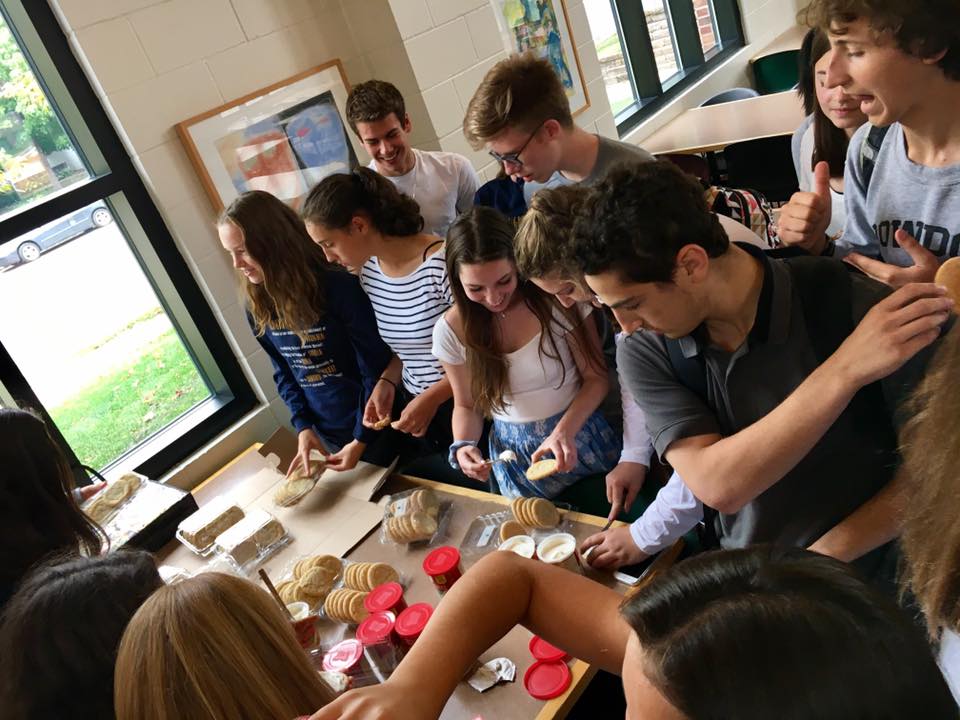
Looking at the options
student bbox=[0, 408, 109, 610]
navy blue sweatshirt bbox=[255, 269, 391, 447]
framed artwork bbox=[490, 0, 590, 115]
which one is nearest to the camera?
student bbox=[0, 408, 109, 610]

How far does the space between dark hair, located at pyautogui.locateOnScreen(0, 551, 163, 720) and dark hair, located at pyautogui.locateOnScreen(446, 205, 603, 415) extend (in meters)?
1.17

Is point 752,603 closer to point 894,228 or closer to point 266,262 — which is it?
point 894,228

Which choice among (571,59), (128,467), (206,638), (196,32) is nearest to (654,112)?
(571,59)

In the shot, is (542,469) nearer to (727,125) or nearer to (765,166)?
(765,166)

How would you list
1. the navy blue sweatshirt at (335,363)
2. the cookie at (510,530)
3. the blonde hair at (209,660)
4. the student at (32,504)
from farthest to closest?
the navy blue sweatshirt at (335,363) < the cookie at (510,530) < the student at (32,504) < the blonde hair at (209,660)

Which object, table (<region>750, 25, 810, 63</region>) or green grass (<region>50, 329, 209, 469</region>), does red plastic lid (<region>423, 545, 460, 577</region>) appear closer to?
green grass (<region>50, 329, 209, 469</region>)

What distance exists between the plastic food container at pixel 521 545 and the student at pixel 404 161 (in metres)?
1.48

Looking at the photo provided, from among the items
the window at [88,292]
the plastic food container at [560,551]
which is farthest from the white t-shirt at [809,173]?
the window at [88,292]

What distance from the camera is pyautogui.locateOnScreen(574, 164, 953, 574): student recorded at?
4.10ft

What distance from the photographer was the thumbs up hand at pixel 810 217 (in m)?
1.58

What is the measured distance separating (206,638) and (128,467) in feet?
7.71

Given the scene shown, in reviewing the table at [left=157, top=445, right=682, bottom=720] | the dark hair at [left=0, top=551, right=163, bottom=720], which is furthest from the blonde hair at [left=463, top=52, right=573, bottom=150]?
the dark hair at [left=0, top=551, right=163, bottom=720]

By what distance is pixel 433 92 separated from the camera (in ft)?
11.5

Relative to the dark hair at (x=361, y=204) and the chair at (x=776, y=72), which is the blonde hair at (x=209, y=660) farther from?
the chair at (x=776, y=72)
